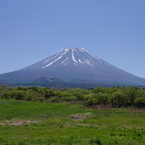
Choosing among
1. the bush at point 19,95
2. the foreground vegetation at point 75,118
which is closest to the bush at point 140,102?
the foreground vegetation at point 75,118

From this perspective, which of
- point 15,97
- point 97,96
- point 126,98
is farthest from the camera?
point 15,97

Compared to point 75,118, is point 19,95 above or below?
below

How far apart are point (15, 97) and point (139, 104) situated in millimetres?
33253

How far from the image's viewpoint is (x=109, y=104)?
115ft

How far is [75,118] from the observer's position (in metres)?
21.6

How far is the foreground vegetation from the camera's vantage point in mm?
11266

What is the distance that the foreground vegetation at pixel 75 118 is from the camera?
1127cm

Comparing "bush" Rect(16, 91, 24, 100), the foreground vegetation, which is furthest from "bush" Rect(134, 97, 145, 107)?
"bush" Rect(16, 91, 24, 100)

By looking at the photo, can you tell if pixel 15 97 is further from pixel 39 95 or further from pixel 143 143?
pixel 143 143

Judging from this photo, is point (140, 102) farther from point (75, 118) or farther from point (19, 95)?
point (19, 95)

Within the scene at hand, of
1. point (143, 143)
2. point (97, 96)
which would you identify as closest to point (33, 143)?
point (143, 143)

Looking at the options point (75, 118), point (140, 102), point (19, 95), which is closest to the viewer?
point (75, 118)

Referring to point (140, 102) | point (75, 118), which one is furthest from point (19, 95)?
point (75, 118)

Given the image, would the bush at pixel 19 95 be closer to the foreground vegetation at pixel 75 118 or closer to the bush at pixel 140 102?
the foreground vegetation at pixel 75 118
